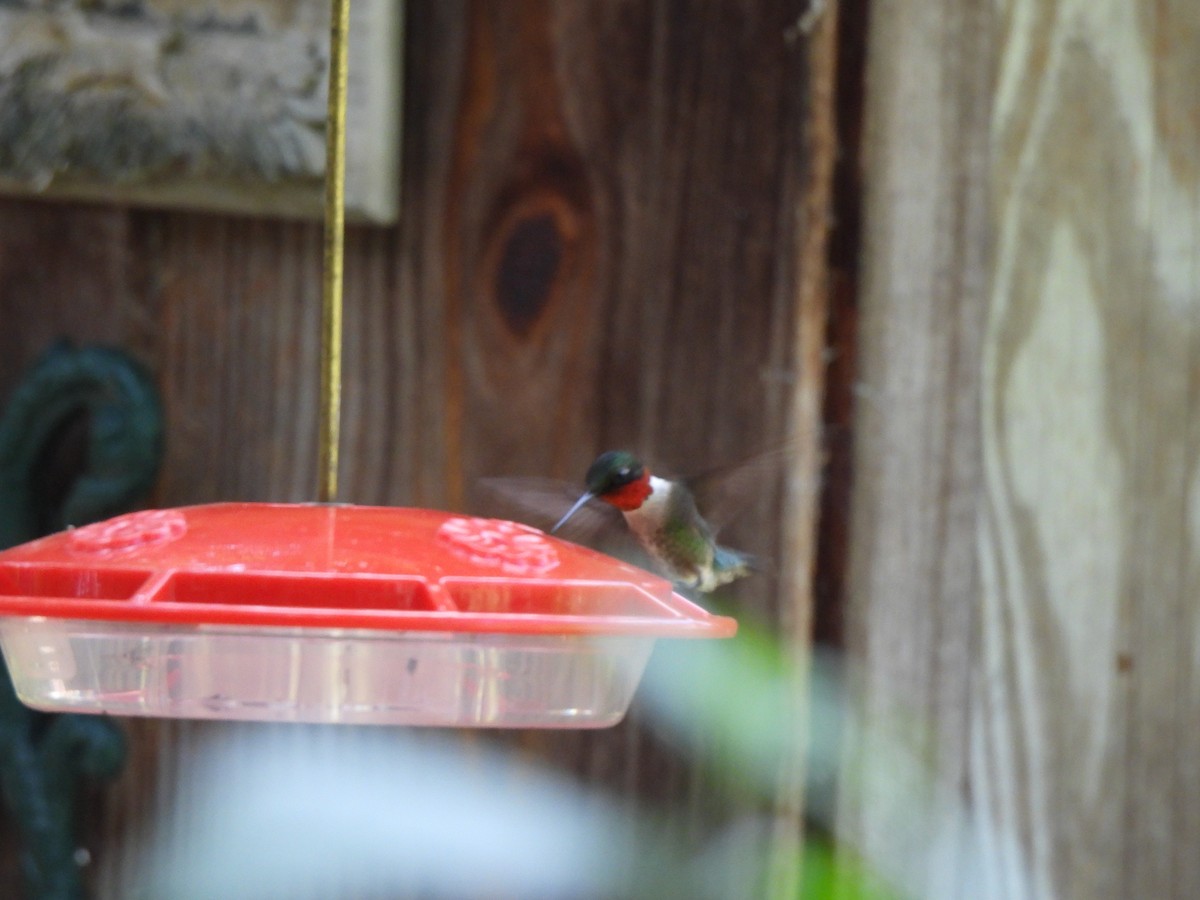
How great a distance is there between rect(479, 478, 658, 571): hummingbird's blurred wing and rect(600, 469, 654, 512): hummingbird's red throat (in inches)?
1.3

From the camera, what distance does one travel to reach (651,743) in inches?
69.0

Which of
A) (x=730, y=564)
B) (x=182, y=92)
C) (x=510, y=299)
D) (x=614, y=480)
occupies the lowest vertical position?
(x=730, y=564)

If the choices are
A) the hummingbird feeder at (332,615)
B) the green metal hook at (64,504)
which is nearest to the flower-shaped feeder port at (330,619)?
the hummingbird feeder at (332,615)

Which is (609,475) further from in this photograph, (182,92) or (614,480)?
(182,92)

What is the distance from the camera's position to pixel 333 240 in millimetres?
1037

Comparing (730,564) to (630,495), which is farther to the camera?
(730,564)

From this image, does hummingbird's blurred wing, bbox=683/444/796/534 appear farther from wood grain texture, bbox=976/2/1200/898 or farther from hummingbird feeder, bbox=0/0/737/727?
hummingbird feeder, bbox=0/0/737/727

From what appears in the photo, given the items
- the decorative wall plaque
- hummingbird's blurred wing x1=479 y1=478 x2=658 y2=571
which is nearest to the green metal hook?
the decorative wall plaque

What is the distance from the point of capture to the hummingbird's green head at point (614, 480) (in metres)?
1.40

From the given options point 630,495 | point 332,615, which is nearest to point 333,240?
point 332,615

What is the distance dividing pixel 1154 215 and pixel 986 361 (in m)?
0.29

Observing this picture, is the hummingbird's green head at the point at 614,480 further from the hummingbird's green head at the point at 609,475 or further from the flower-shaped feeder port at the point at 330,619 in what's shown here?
the flower-shaped feeder port at the point at 330,619

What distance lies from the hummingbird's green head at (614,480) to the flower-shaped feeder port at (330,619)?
343 millimetres

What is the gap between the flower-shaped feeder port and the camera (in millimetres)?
809
